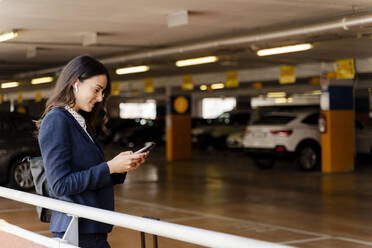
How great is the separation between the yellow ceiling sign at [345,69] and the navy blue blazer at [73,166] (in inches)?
568

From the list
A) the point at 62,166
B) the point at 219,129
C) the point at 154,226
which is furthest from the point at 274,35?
the point at 219,129

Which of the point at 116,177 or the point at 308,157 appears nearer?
the point at 116,177

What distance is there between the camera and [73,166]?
2771mm

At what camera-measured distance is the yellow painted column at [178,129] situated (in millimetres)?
23609

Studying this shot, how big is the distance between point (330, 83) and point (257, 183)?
469 cm

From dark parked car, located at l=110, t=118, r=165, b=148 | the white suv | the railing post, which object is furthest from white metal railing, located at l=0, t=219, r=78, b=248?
dark parked car, located at l=110, t=118, r=165, b=148

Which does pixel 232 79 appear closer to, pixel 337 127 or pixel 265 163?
pixel 265 163

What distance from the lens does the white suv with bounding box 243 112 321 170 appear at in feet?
58.1

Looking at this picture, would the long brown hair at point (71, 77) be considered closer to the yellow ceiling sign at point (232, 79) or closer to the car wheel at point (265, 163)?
the car wheel at point (265, 163)

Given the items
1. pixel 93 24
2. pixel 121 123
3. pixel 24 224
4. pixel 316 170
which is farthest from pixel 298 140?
→ pixel 121 123

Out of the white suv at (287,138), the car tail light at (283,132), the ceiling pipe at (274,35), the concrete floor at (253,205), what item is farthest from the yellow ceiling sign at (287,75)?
the ceiling pipe at (274,35)

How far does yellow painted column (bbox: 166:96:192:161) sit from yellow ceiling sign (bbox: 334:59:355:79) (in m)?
8.38

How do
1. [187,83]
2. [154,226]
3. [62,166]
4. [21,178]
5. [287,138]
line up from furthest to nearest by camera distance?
[187,83], [287,138], [21,178], [62,166], [154,226]

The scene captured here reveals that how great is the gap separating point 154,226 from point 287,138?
1550 centimetres
